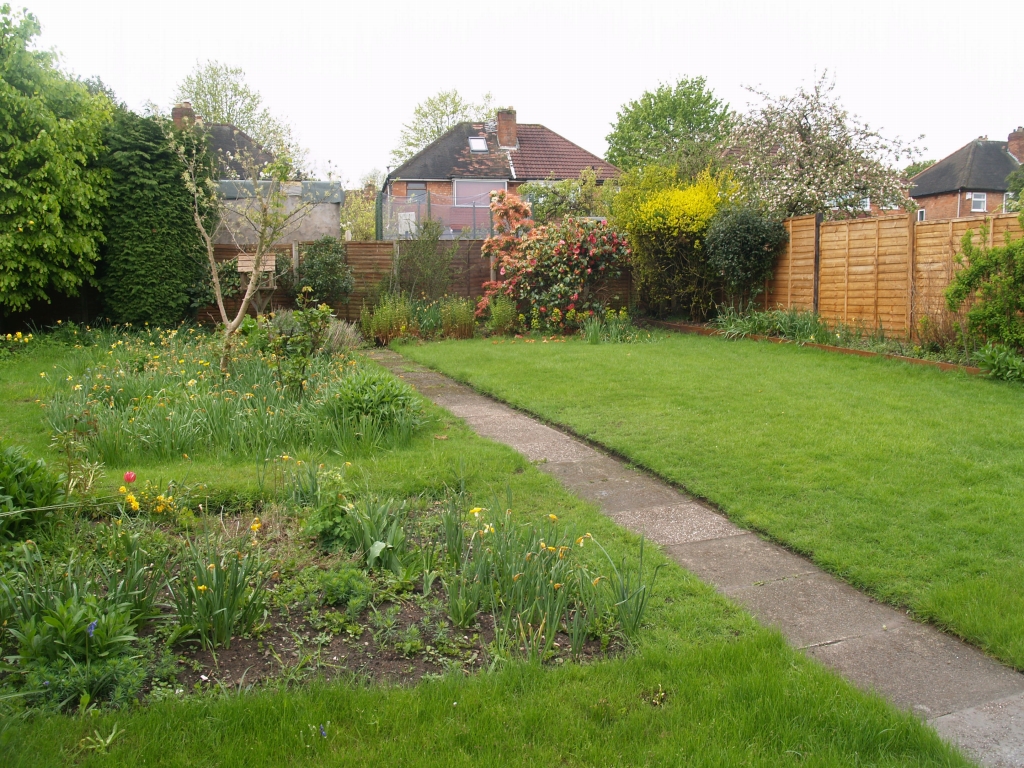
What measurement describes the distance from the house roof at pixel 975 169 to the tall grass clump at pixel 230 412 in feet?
124

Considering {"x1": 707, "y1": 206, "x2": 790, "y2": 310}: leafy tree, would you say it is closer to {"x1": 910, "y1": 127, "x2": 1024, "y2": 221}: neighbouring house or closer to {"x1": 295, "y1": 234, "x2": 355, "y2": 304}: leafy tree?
{"x1": 295, "y1": 234, "x2": 355, "y2": 304}: leafy tree

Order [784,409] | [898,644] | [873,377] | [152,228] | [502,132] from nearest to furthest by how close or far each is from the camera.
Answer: [898,644] → [784,409] → [873,377] → [152,228] → [502,132]

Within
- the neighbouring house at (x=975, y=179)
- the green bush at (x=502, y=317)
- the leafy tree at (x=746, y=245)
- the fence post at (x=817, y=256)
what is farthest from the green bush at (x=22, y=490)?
the neighbouring house at (x=975, y=179)

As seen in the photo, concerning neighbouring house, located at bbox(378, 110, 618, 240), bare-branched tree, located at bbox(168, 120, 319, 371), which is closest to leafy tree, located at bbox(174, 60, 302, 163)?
neighbouring house, located at bbox(378, 110, 618, 240)

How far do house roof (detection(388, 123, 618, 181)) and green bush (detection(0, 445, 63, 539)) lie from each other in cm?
3270

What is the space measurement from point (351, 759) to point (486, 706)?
51cm

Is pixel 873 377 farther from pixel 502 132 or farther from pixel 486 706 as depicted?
pixel 502 132

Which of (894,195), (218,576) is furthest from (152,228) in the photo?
(894,195)

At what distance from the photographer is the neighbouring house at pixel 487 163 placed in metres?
36.5

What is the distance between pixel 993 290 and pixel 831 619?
316 inches

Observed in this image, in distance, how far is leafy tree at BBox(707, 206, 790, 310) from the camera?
48.3ft

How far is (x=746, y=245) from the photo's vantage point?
14.8m

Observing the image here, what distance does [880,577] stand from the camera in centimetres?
402

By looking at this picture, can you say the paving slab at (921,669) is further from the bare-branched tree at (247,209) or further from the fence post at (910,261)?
the fence post at (910,261)
